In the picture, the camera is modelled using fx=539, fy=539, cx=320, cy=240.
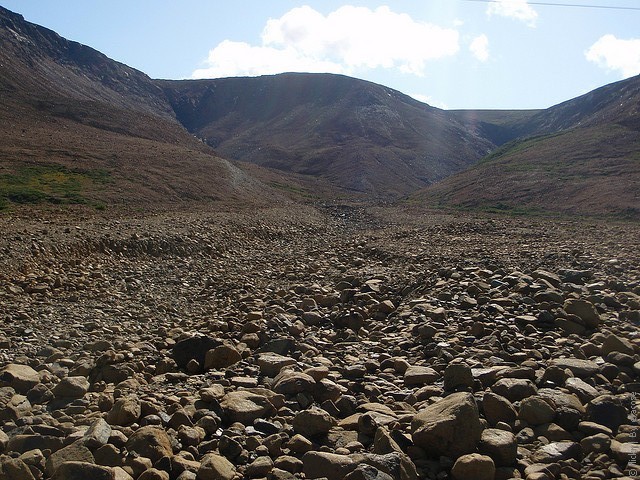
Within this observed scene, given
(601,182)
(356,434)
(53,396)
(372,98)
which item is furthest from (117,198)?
(372,98)

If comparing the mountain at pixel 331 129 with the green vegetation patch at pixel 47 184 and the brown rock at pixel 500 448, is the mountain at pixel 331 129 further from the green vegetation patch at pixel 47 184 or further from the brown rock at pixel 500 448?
the brown rock at pixel 500 448

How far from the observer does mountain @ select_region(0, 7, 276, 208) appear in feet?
107

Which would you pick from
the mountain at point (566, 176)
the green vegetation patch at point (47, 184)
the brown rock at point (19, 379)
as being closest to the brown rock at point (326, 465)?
the brown rock at point (19, 379)

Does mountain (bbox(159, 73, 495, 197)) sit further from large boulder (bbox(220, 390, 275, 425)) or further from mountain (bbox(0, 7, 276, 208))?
large boulder (bbox(220, 390, 275, 425))

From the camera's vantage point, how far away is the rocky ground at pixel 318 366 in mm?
4980

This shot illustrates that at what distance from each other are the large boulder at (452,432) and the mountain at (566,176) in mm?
33447

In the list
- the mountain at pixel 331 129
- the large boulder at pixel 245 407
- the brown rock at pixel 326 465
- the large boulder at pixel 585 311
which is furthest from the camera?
the mountain at pixel 331 129

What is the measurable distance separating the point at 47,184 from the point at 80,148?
44.9 feet

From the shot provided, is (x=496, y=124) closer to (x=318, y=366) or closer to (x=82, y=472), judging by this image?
(x=318, y=366)

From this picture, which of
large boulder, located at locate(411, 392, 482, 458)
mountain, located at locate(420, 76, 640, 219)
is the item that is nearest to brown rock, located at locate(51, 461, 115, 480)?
large boulder, located at locate(411, 392, 482, 458)

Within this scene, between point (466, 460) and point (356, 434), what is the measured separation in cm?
123

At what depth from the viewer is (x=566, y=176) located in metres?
48.8

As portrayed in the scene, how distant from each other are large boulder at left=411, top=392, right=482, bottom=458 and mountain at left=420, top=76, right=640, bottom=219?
33447 mm

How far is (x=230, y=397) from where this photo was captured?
20.7 ft
